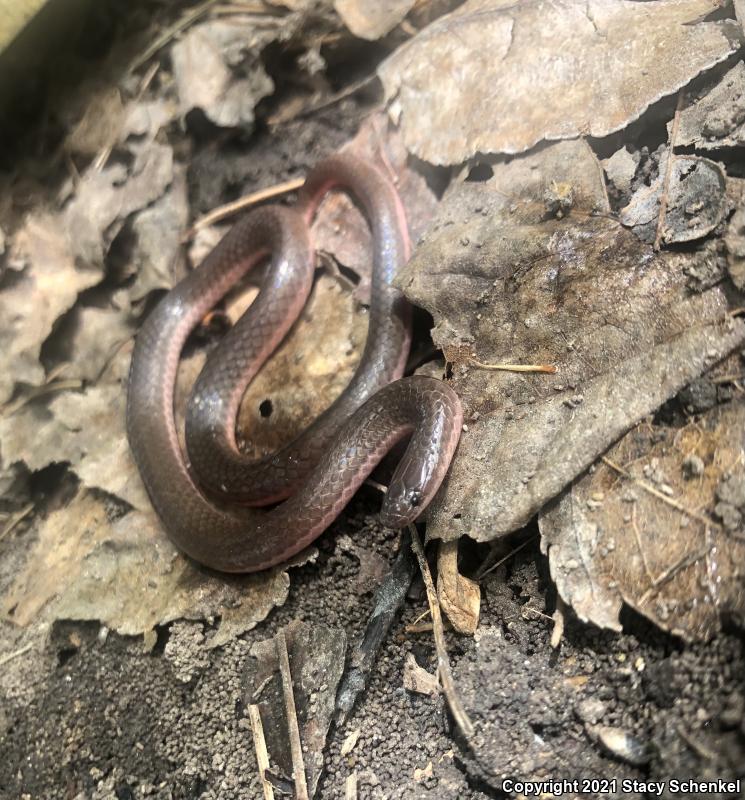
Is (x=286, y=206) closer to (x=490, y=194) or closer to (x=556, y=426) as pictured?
(x=490, y=194)

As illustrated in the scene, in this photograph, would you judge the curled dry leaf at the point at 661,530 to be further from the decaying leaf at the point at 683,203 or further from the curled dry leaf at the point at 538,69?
the curled dry leaf at the point at 538,69

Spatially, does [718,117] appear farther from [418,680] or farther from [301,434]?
[418,680]

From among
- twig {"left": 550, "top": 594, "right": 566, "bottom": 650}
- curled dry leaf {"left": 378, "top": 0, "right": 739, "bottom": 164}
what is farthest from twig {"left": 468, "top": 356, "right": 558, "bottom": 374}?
curled dry leaf {"left": 378, "top": 0, "right": 739, "bottom": 164}

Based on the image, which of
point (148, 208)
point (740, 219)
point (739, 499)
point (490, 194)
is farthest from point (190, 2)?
point (739, 499)

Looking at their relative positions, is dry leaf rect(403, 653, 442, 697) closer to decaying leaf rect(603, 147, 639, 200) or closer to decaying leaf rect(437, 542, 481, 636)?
decaying leaf rect(437, 542, 481, 636)

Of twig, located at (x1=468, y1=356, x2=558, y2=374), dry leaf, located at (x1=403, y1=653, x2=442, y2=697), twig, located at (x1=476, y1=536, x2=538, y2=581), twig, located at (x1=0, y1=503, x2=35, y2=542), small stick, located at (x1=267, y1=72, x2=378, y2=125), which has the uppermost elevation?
small stick, located at (x1=267, y1=72, x2=378, y2=125)

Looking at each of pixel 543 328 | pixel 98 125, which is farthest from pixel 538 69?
pixel 98 125
